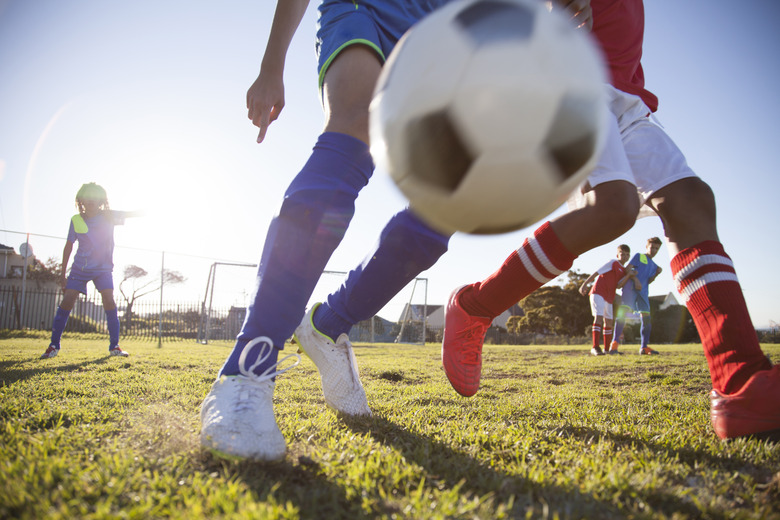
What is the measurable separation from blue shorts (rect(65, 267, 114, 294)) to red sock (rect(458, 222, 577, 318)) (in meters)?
5.42

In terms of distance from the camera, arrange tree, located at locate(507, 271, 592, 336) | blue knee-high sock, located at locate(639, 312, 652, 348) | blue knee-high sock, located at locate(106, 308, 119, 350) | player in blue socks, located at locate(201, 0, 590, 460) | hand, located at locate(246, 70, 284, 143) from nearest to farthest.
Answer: player in blue socks, located at locate(201, 0, 590, 460)
hand, located at locate(246, 70, 284, 143)
blue knee-high sock, located at locate(106, 308, 119, 350)
blue knee-high sock, located at locate(639, 312, 652, 348)
tree, located at locate(507, 271, 592, 336)

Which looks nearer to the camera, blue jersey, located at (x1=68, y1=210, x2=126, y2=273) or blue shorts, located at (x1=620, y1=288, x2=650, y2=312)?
blue jersey, located at (x1=68, y1=210, x2=126, y2=273)

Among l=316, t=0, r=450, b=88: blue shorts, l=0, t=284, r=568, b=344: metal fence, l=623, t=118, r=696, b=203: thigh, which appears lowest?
l=0, t=284, r=568, b=344: metal fence

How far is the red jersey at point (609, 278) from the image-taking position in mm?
7875

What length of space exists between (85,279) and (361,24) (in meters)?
5.66

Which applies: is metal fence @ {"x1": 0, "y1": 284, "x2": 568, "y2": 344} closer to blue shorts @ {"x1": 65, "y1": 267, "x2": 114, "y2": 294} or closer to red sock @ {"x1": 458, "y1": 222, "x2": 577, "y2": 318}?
blue shorts @ {"x1": 65, "y1": 267, "x2": 114, "y2": 294}

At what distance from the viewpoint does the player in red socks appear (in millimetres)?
Result: 1497

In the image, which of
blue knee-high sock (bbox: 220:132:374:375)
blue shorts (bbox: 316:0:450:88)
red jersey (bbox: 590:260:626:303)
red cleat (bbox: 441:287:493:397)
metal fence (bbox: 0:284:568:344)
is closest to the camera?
blue knee-high sock (bbox: 220:132:374:375)

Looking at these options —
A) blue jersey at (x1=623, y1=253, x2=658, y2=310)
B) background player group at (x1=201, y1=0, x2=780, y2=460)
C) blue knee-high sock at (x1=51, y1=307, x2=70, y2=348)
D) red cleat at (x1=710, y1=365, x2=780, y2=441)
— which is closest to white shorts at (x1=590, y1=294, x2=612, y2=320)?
blue jersey at (x1=623, y1=253, x2=658, y2=310)

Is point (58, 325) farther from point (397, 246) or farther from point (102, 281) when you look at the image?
point (397, 246)

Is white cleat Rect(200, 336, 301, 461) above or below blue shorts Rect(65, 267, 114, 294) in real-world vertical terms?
below

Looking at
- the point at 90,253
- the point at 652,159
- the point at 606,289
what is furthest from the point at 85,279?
the point at 606,289

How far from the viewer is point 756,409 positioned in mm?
1423

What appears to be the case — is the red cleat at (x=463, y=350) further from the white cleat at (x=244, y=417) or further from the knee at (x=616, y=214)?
the white cleat at (x=244, y=417)
